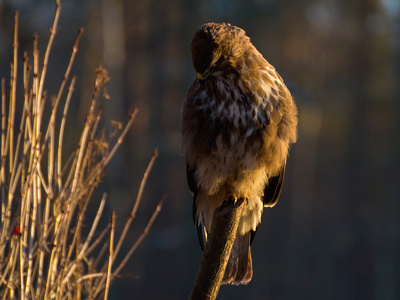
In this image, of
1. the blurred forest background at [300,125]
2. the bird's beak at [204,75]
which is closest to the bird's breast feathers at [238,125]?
the bird's beak at [204,75]

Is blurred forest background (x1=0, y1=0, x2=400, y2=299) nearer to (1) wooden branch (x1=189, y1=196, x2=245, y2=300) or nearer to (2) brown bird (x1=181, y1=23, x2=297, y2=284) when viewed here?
(2) brown bird (x1=181, y1=23, x2=297, y2=284)

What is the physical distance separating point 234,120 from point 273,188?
2.09 ft

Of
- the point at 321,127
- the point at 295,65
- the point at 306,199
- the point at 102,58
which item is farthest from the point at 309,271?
the point at 102,58

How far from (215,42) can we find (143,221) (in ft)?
41.0

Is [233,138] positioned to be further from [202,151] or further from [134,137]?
[134,137]

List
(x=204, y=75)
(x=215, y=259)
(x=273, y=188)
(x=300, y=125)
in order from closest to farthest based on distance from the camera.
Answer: (x=215, y=259) < (x=204, y=75) < (x=273, y=188) < (x=300, y=125)

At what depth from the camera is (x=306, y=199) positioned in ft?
59.8

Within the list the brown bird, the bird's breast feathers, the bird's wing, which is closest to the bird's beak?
the brown bird

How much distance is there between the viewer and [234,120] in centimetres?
345

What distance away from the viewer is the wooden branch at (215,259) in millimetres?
2855

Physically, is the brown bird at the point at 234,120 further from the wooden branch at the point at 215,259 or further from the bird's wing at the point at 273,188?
the wooden branch at the point at 215,259

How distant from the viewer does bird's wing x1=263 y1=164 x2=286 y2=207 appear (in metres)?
3.85

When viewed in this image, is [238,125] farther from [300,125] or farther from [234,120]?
[300,125]

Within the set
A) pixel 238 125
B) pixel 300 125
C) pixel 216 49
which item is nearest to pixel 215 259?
pixel 238 125
